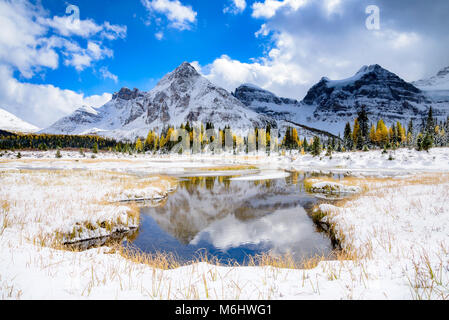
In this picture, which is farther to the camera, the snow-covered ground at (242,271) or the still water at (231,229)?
the still water at (231,229)

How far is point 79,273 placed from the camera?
4.77 metres

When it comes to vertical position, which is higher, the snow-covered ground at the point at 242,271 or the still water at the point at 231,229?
the snow-covered ground at the point at 242,271

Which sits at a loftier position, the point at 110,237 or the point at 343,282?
the point at 343,282

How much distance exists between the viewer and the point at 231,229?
11992 mm

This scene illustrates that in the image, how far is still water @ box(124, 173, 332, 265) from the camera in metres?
9.22

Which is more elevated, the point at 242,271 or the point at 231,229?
the point at 242,271

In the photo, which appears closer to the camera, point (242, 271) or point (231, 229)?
point (242, 271)

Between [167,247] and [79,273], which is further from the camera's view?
[167,247]

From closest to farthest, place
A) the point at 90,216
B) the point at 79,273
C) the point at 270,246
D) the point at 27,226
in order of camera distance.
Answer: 1. the point at 79,273
2. the point at 27,226
3. the point at 270,246
4. the point at 90,216

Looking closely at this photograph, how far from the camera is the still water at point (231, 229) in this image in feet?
30.2
